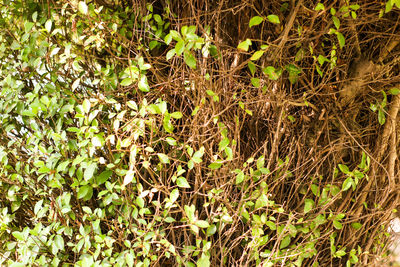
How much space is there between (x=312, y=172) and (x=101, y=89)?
1158 mm

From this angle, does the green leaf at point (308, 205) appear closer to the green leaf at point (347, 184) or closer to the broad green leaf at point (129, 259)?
the green leaf at point (347, 184)

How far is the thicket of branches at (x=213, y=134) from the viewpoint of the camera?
155cm

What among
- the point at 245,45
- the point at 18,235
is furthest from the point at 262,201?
the point at 18,235

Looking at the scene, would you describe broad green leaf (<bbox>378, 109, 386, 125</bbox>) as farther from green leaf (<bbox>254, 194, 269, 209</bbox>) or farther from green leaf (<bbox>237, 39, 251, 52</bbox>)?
green leaf (<bbox>237, 39, 251, 52</bbox>)

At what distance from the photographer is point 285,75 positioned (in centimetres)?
167

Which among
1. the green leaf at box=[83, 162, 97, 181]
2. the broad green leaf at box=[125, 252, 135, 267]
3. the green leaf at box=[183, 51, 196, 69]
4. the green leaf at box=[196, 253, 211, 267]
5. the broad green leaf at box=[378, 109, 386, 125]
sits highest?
the green leaf at box=[183, 51, 196, 69]

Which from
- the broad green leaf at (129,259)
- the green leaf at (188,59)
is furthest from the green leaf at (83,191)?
the green leaf at (188,59)

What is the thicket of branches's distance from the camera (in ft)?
5.09

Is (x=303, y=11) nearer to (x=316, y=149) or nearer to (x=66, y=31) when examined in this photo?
(x=316, y=149)

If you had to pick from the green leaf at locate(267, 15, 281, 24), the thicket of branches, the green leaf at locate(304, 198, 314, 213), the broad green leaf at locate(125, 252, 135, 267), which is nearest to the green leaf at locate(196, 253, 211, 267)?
the thicket of branches

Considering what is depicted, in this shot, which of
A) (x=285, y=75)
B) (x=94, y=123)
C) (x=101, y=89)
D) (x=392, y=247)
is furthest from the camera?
(x=392, y=247)

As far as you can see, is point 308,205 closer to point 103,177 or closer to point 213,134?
point 213,134

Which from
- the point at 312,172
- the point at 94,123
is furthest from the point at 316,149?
the point at 94,123

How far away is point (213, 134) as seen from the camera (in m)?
1.55
